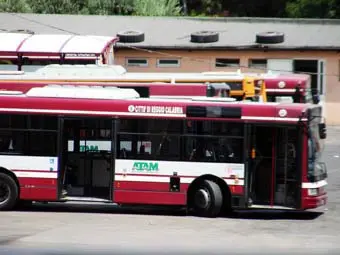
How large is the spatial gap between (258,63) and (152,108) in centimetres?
2647

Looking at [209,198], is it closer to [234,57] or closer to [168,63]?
[234,57]

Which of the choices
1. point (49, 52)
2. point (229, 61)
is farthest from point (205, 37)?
point (49, 52)

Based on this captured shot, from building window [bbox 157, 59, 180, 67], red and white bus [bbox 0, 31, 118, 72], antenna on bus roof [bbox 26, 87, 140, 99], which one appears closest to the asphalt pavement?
antenna on bus roof [bbox 26, 87, 140, 99]

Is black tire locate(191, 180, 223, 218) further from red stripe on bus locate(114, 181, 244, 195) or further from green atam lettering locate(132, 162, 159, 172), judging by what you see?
green atam lettering locate(132, 162, 159, 172)

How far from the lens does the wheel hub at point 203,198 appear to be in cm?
2125

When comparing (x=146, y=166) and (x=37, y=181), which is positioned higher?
(x=146, y=166)

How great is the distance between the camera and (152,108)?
21500 millimetres

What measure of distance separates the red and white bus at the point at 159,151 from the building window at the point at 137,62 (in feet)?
85.5

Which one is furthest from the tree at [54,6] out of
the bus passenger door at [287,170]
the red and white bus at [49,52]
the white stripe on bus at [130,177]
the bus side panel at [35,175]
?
the bus passenger door at [287,170]

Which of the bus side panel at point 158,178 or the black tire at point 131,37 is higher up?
the black tire at point 131,37

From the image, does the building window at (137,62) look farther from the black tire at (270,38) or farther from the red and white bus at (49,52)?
the red and white bus at (49,52)

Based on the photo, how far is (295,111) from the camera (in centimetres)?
2103

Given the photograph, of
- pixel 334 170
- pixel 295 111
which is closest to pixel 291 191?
pixel 295 111

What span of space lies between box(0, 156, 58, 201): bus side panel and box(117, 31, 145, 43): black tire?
2585 cm
